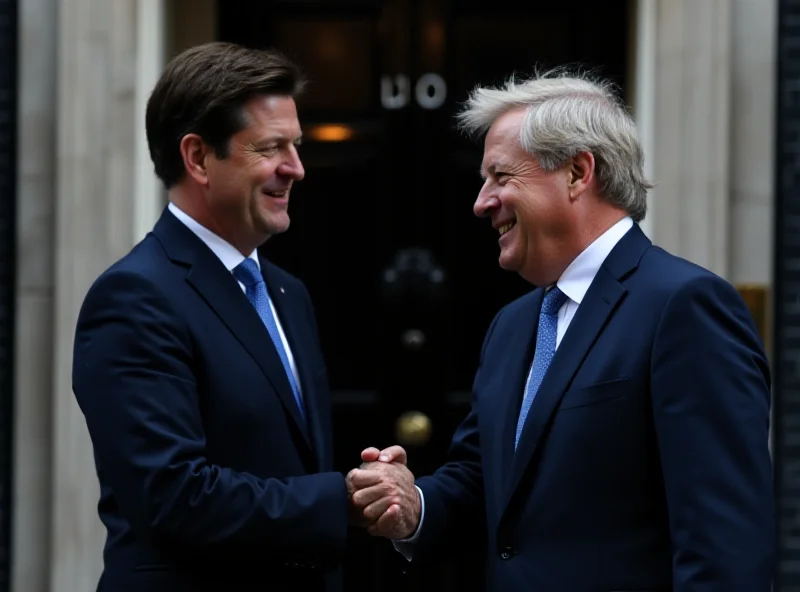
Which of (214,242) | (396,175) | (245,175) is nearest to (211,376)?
(214,242)

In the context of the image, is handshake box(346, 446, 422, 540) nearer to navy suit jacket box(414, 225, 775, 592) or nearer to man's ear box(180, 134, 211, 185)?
navy suit jacket box(414, 225, 775, 592)

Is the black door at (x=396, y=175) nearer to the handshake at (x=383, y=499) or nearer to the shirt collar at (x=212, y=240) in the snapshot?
the handshake at (x=383, y=499)

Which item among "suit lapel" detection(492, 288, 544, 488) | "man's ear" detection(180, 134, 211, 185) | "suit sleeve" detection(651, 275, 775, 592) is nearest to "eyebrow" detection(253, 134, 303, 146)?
"man's ear" detection(180, 134, 211, 185)

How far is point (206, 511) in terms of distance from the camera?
2.89 meters

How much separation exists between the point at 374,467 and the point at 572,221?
0.81 meters

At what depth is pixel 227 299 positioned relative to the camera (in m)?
3.20

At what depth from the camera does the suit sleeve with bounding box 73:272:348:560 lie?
9.50ft

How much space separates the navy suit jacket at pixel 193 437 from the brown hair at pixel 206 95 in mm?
202

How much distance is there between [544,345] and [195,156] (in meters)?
0.96

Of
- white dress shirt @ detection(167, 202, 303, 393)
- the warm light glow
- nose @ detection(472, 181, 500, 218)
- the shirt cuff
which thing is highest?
the warm light glow

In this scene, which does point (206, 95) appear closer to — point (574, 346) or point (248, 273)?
point (248, 273)

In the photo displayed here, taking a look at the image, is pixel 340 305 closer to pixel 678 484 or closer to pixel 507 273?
pixel 507 273

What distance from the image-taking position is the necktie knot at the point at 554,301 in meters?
3.15

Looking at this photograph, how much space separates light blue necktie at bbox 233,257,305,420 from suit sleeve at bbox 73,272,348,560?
33cm
